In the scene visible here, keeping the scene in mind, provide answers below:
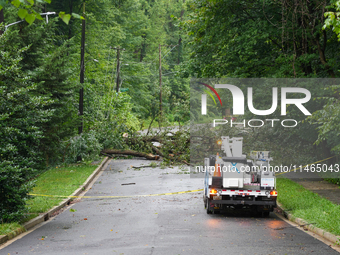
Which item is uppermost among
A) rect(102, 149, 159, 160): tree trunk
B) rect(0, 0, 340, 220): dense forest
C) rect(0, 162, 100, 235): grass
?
rect(0, 0, 340, 220): dense forest

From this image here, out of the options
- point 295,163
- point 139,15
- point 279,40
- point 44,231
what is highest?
point 139,15

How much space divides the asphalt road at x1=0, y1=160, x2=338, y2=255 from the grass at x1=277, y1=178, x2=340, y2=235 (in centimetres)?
56

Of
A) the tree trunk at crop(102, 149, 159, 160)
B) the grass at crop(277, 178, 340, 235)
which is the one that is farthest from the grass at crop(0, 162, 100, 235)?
the grass at crop(277, 178, 340, 235)

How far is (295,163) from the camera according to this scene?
21969 millimetres

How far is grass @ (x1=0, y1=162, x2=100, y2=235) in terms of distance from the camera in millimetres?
11824

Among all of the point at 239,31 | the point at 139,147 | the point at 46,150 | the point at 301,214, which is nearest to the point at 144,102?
the point at 139,147

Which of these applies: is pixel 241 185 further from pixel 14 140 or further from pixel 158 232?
pixel 14 140

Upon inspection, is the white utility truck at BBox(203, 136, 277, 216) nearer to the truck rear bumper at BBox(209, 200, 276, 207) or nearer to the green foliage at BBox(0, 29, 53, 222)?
the truck rear bumper at BBox(209, 200, 276, 207)

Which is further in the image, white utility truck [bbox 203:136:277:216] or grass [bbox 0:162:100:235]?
grass [bbox 0:162:100:235]

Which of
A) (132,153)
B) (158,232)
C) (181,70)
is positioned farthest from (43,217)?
(132,153)

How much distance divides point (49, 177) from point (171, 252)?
14031 mm

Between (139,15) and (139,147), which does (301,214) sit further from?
(139,15)

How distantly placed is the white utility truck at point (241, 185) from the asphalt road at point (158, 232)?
0.46 meters

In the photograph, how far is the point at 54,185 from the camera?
58.6 ft
